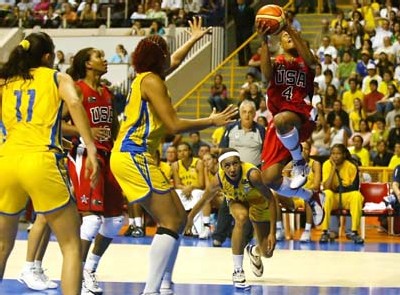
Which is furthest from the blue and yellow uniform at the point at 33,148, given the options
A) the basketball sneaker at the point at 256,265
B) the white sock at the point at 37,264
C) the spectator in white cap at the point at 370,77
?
the spectator in white cap at the point at 370,77

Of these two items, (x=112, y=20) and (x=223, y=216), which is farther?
(x=112, y=20)

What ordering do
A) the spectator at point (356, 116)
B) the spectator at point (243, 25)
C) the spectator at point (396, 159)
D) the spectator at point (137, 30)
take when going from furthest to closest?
the spectator at point (137, 30)
the spectator at point (243, 25)
the spectator at point (356, 116)
the spectator at point (396, 159)

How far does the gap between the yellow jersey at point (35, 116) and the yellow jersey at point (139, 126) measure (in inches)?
48.3

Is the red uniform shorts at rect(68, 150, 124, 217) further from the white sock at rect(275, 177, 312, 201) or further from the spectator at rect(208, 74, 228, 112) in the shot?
the spectator at rect(208, 74, 228, 112)

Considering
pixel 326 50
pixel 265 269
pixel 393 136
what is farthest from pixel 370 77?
pixel 265 269

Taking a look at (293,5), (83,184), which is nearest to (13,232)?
(83,184)

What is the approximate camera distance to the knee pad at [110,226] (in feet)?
32.1

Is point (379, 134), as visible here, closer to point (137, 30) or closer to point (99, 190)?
point (137, 30)

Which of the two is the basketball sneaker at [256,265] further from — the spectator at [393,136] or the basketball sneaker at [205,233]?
the spectator at [393,136]

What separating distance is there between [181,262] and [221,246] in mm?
2376

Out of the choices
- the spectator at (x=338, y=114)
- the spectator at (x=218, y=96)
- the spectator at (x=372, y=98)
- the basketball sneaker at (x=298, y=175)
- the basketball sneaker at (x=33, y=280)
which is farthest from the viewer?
the spectator at (x=218, y=96)

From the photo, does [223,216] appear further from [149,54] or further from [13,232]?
[13,232]

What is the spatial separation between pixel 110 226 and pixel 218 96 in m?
12.6

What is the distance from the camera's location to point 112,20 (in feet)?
87.3
